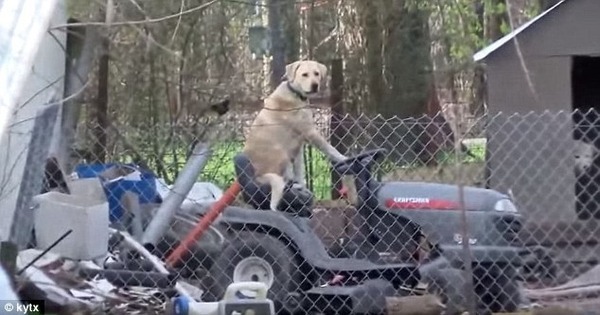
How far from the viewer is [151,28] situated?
978 centimetres

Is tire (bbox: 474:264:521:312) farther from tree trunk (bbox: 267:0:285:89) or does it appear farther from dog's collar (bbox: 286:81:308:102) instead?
tree trunk (bbox: 267:0:285:89)

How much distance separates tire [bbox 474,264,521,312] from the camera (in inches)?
262

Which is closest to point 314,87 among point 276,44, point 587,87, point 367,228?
point 367,228

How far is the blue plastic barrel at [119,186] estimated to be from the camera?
7.48 metres

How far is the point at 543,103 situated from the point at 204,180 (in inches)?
94.0

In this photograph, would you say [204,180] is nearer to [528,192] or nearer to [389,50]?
[528,192]

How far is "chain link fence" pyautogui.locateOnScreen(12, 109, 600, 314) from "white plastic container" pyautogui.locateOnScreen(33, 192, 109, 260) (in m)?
0.02

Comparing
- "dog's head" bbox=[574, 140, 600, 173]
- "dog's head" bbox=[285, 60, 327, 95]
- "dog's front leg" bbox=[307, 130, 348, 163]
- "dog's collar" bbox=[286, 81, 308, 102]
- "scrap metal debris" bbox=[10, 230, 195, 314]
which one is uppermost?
"dog's head" bbox=[285, 60, 327, 95]

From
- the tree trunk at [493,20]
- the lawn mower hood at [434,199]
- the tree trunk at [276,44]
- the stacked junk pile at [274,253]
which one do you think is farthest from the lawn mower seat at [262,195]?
the tree trunk at [493,20]

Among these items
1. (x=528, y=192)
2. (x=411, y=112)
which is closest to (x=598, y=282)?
(x=528, y=192)

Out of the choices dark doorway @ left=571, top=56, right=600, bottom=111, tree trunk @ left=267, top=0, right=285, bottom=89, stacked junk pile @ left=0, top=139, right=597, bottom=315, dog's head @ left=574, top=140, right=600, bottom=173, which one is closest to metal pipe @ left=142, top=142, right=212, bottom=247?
stacked junk pile @ left=0, top=139, right=597, bottom=315

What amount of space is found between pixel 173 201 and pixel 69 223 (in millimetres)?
815

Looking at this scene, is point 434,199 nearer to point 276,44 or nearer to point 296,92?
point 296,92

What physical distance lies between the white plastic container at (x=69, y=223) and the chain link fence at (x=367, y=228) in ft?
0.05
